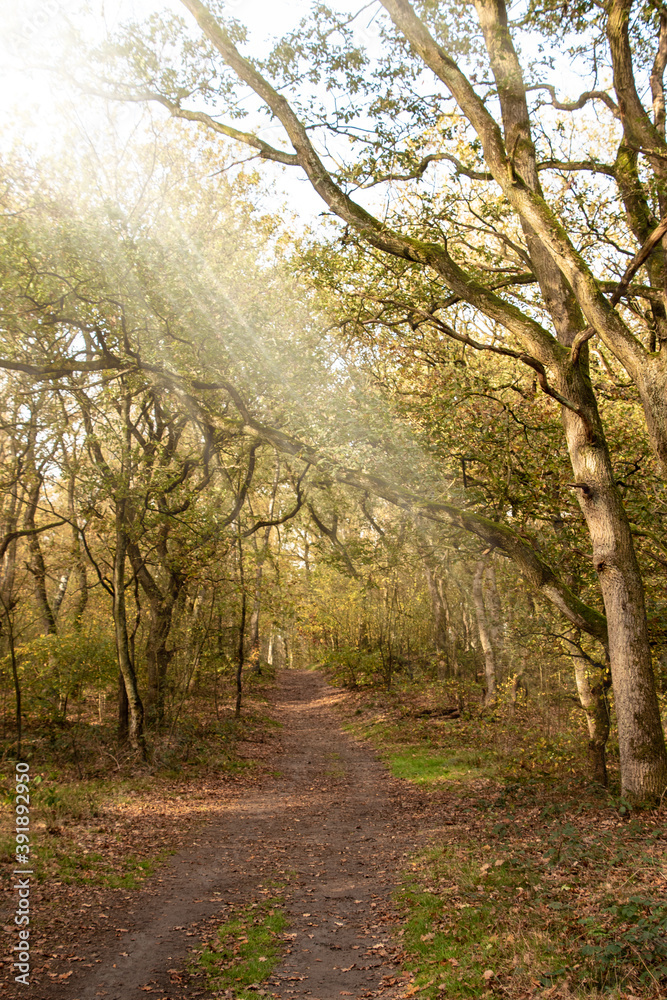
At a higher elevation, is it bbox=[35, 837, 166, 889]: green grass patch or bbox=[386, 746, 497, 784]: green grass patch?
bbox=[35, 837, 166, 889]: green grass patch

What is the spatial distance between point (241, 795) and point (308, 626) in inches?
620

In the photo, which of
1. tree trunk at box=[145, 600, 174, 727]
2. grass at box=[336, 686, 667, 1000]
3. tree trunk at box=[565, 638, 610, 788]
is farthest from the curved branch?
tree trunk at box=[145, 600, 174, 727]

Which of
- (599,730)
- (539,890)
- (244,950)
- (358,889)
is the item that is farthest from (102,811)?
(599,730)

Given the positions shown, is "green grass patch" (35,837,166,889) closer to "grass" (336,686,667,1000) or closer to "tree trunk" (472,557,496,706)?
"grass" (336,686,667,1000)

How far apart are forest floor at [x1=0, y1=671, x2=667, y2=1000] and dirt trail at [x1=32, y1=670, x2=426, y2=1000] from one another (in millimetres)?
27

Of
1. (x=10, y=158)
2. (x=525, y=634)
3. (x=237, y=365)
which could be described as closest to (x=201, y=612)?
(x=237, y=365)

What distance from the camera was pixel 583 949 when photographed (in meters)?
4.43

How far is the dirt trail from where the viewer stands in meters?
5.07

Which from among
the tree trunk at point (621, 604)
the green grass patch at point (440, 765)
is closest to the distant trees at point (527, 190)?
the tree trunk at point (621, 604)

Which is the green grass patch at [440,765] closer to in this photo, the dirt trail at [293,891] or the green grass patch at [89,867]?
the dirt trail at [293,891]

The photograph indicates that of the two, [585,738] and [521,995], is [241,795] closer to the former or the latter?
A: [585,738]

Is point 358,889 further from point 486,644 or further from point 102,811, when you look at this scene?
point 486,644

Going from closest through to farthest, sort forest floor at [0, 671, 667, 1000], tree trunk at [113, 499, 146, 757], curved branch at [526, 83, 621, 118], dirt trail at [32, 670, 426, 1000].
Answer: forest floor at [0, 671, 667, 1000], dirt trail at [32, 670, 426, 1000], curved branch at [526, 83, 621, 118], tree trunk at [113, 499, 146, 757]

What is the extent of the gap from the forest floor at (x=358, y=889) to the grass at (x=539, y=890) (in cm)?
2
